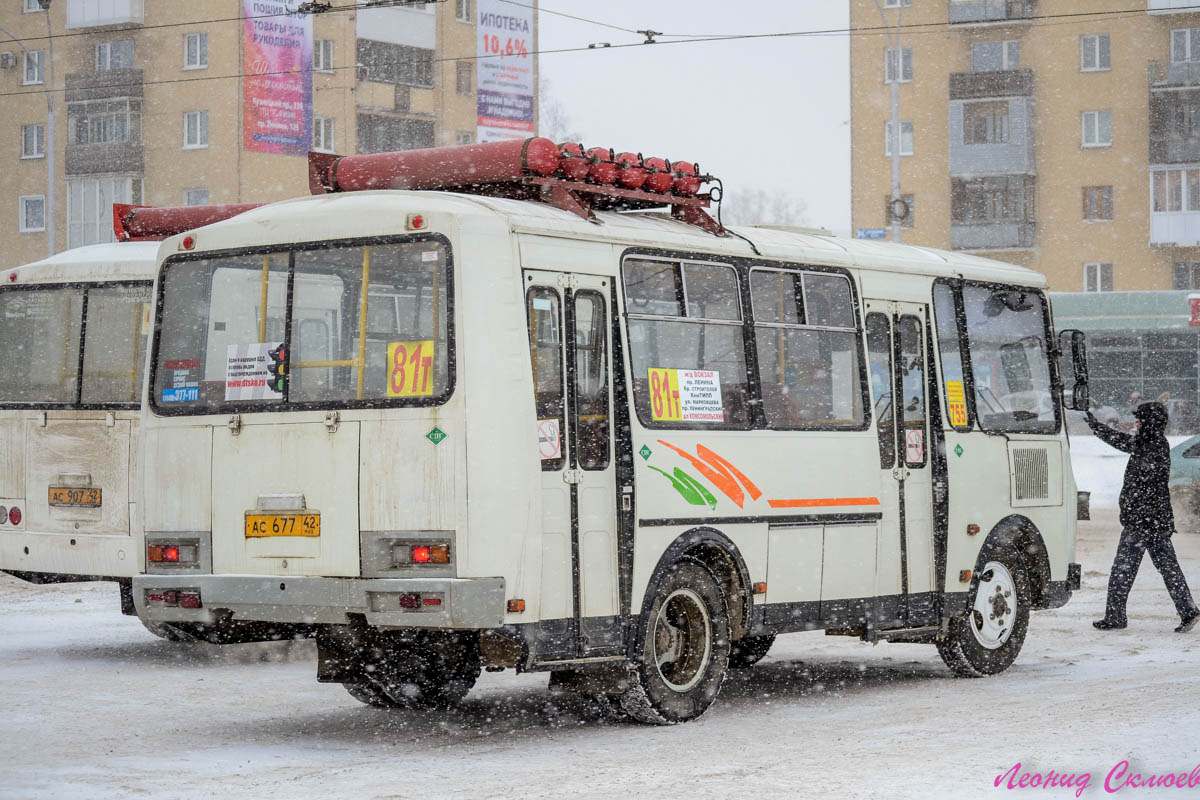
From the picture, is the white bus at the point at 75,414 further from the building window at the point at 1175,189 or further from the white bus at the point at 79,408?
the building window at the point at 1175,189

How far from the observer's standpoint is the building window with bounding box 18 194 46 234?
68.2 metres

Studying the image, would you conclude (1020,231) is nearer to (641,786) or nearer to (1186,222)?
(1186,222)

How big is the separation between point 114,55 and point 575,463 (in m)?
59.0

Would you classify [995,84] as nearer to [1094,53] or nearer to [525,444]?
[1094,53]

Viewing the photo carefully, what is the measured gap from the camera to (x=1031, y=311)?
14.8 metres

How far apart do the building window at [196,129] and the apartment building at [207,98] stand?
5 cm

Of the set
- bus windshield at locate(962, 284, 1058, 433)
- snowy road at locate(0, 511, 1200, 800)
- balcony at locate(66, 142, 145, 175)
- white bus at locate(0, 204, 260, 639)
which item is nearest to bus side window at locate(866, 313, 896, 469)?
bus windshield at locate(962, 284, 1058, 433)

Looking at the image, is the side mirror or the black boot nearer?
the side mirror

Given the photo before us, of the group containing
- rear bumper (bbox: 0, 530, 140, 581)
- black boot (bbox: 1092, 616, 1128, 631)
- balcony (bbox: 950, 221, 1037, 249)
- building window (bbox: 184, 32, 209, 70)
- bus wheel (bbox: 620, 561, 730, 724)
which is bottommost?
black boot (bbox: 1092, 616, 1128, 631)

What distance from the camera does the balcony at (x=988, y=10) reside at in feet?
218

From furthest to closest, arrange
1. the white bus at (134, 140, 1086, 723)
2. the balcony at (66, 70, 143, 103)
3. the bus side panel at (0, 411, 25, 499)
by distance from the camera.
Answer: the balcony at (66, 70, 143, 103) < the bus side panel at (0, 411, 25, 499) < the white bus at (134, 140, 1086, 723)

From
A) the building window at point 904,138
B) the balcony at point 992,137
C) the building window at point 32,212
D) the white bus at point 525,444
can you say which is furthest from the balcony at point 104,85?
the white bus at point 525,444

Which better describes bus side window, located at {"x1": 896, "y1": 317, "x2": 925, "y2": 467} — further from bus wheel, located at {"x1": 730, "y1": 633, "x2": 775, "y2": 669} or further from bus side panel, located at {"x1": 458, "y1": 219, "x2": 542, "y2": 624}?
bus side panel, located at {"x1": 458, "y1": 219, "x2": 542, "y2": 624}

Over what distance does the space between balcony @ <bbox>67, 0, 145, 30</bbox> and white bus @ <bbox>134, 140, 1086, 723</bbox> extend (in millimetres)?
55554
